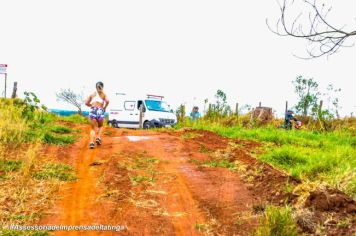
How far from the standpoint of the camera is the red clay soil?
5.22 m

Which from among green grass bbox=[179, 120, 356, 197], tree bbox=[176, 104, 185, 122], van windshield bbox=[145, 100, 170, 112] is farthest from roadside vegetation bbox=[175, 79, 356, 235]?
van windshield bbox=[145, 100, 170, 112]

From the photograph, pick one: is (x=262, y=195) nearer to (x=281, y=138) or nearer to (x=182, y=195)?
(x=182, y=195)

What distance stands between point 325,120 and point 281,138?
458 cm

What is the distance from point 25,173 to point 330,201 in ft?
15.6

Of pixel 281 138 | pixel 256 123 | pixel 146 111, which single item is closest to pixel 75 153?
pixel 281 138

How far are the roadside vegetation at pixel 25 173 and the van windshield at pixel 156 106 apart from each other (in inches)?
381

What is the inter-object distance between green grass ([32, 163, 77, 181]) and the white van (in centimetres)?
A: 1255

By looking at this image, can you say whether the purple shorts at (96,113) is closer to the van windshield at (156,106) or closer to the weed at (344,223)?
the weed at (344,223)

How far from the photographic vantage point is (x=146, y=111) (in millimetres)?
20734

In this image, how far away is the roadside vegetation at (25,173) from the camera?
537 cm

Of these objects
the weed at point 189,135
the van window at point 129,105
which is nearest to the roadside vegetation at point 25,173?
the weed at point 189,135

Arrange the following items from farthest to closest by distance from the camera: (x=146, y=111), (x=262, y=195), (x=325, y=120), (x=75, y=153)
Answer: (x=146, y=111) < (x=325, y=120) < (x=75, y=153) < (x=262, y=195)

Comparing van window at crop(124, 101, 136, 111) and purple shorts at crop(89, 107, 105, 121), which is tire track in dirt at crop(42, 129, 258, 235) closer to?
purple shorts at crop(89, 107, 105, 121)

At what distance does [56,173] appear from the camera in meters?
7.18
